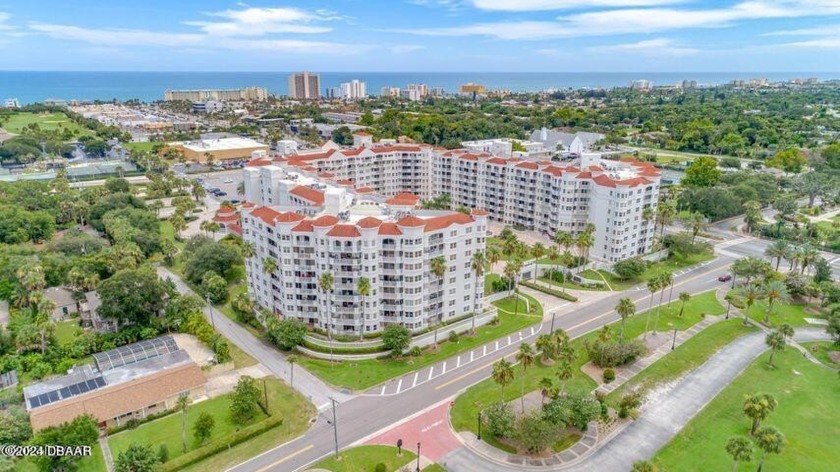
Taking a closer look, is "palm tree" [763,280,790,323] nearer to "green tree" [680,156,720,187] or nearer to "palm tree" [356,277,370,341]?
"palm tree" [356,277,370,341]

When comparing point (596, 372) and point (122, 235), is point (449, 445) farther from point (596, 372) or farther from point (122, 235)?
point (122, 235)

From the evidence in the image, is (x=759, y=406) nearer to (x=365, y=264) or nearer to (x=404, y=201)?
(x=365, y=264)

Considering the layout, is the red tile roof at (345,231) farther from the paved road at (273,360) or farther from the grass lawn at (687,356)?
the grass lawn at (687,356)

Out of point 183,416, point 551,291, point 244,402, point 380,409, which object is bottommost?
point 380,409

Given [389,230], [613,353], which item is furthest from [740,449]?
[389,230]

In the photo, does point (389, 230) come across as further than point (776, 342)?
Yes

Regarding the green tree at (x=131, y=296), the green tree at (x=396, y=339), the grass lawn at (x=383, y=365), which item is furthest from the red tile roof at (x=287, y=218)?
the green tree at (x=131, y=296)

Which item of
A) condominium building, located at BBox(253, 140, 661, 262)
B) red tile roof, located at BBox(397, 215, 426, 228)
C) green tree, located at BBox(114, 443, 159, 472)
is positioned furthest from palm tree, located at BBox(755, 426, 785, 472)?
condominium building, located at BBox(253, 140, 661, 262)
